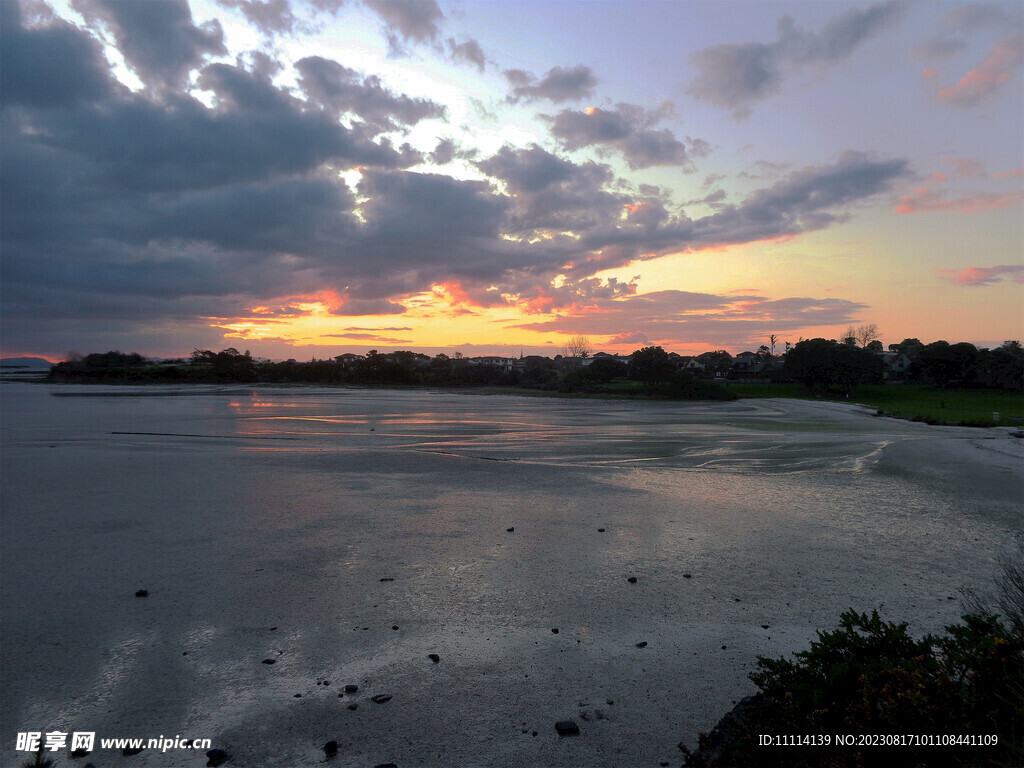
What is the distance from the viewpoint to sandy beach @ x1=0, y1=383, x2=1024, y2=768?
4383mm

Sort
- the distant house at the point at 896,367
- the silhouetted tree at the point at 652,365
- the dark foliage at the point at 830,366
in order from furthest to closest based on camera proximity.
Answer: the distant house at the point at 896,367
the silhouetted tree at the point at 652,365
the dark foliage at the point at 830,366

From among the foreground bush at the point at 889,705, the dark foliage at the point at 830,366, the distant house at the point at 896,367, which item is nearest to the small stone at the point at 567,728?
the foreground bush at the point at 889,705

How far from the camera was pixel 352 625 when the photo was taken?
236 inches

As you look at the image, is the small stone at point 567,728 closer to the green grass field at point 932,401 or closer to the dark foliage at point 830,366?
the green grass field at point 932,401

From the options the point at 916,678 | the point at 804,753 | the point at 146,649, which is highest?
the point at 916,678

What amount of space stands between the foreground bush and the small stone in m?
0.90

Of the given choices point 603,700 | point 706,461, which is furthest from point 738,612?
point 706,461

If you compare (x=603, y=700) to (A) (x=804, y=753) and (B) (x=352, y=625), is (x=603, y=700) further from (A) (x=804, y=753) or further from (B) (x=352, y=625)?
(B) (x=352, y=625)

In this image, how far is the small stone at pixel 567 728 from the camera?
418 cm

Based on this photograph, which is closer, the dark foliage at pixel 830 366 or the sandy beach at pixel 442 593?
the sandy beach at pixel 442 593

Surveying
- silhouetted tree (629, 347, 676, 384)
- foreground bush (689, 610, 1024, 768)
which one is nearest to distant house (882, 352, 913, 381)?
silhouetted tree (629, 347, 676, 384)

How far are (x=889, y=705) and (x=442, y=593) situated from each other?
4.86m

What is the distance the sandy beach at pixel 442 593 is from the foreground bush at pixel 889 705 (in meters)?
0.79

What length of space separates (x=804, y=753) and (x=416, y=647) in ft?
11.8
